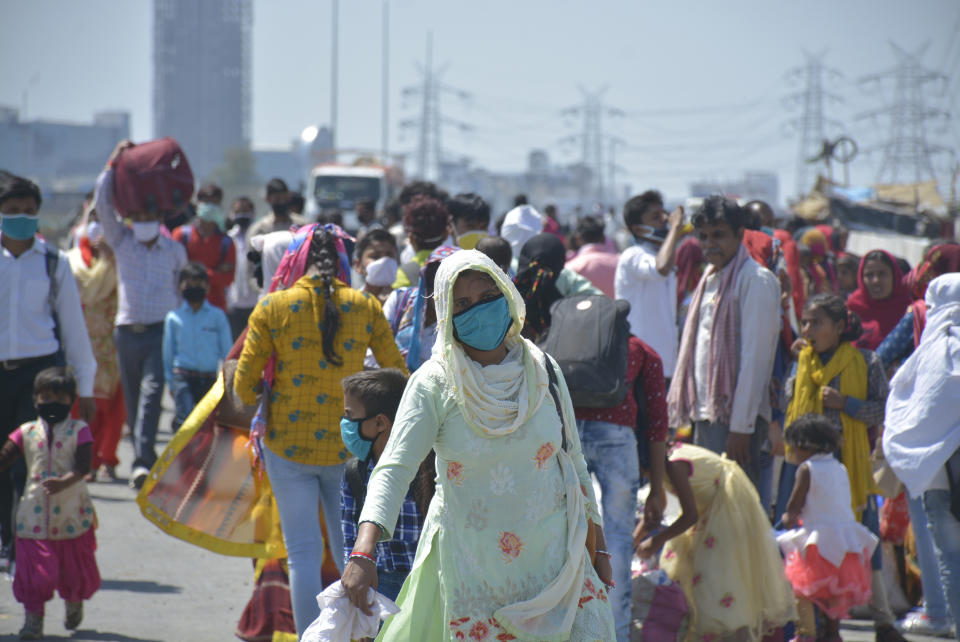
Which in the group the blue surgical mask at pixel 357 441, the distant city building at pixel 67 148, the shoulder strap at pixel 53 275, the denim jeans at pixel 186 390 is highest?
the distant city building at pixel 67 148

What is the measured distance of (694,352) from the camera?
21.5ft

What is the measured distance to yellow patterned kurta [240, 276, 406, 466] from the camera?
5320 mm

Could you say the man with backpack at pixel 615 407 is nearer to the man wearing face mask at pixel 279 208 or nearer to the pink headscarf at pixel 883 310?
the pink headscarf at pixel 883 310

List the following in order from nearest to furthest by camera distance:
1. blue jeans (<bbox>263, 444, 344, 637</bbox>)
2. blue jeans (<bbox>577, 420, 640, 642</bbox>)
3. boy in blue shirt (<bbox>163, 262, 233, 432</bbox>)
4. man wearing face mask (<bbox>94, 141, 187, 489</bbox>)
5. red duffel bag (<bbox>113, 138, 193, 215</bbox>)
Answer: blue jeans (<bbox>263, 444, 344, 637</bbox>), blue jeans (<bbox>577, 420, 640, 642</bbox>), red duffel bag (<bbox>113, 138, 193, 215</bbox>), man wearing face mask (<bbox>94, 141, 187, 489</bbox>), boy in blue shirt (<bbox>163, 262, 233, 432</bbox>)

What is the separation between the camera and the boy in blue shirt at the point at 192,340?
1002 cm

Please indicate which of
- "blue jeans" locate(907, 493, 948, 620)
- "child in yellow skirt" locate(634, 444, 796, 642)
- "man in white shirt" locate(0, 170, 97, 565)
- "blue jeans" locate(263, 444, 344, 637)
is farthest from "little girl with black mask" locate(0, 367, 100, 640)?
"blue jeans" locate(907, 493, 948, 620)

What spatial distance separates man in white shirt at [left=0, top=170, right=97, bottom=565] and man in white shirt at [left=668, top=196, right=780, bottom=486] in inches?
131

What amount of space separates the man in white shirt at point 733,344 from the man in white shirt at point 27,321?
3.33 metres

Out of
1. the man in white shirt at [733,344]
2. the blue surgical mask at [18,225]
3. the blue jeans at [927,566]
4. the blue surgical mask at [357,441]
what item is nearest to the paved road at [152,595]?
the blue jeans at [927,566]

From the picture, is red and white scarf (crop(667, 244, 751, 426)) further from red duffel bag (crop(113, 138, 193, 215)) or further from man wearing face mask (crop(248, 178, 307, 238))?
man wearing face mask (crop(248, 178, 307, 238))

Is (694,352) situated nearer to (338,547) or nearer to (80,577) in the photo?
(338,547)

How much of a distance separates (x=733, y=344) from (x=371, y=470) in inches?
99.1

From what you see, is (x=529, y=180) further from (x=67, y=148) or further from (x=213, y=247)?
(x=67, y=148)

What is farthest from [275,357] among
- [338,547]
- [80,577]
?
[80,577]
